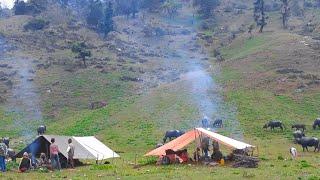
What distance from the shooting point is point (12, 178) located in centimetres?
2784

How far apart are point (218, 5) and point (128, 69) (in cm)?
7808

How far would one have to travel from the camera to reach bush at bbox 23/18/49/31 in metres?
139

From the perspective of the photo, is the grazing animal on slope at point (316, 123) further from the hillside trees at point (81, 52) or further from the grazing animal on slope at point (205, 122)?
the hillside trees at point (81, 52)

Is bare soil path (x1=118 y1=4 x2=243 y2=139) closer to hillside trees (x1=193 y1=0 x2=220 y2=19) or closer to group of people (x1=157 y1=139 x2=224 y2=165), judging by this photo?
hillside trees (x1=193 y1=0 x2=220 y2=19)

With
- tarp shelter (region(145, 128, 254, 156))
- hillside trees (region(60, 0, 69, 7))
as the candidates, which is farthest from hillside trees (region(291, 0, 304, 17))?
tarp shelter (region(145, 128, 254, 156))

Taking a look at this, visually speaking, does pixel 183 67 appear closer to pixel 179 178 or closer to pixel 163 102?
pixel 163 102

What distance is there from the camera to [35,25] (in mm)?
139875

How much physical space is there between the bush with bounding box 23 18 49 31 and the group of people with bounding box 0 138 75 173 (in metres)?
109

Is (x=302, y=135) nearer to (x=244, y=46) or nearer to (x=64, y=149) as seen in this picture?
(x=64, y=149)

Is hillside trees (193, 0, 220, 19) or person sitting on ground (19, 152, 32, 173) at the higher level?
hillside trees (193, 0, 220, 19)

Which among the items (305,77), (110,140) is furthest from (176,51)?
(110,140)

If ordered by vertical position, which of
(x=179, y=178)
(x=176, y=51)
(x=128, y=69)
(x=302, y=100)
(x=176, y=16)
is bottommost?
(x=179, y=178)

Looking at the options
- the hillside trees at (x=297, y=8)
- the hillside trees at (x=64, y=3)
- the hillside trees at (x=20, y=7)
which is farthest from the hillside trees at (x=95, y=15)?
the hillside trees at (x=297, y=8)

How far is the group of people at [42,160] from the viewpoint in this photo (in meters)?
31.5
